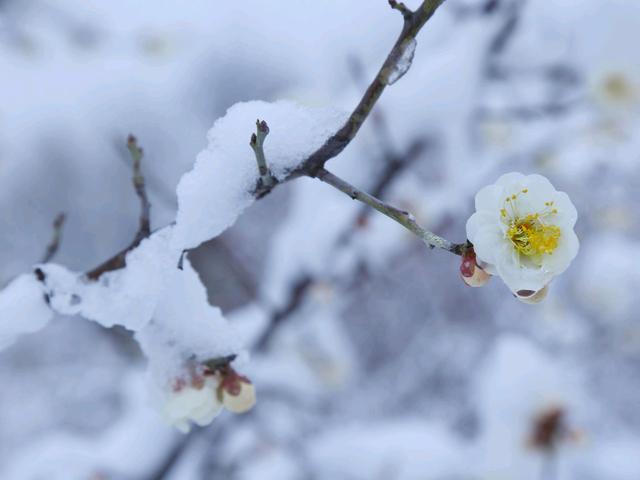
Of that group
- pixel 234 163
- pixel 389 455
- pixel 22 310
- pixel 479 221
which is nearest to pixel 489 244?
pixel 479 221

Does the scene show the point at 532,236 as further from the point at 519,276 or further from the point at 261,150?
the point at 261,150

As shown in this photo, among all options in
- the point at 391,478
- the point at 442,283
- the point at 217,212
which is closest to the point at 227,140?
the point at 217,212

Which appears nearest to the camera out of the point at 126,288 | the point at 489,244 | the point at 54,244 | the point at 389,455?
the point at 489,244

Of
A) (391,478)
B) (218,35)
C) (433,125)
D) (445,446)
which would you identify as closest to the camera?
(433,125)

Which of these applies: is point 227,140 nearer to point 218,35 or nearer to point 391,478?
point 391,478

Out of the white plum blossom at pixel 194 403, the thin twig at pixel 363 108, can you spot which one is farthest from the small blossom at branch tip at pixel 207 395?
the thin twig at pixel 363 108

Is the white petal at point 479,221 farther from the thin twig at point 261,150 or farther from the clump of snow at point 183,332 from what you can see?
the clump of snow at point 183,332

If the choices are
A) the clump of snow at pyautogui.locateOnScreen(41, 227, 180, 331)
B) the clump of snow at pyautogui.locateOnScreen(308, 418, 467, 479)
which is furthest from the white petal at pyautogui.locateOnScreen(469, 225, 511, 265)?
the clump of snow at pyautogui.locateOnScreen(308, 418, 467, 479)
